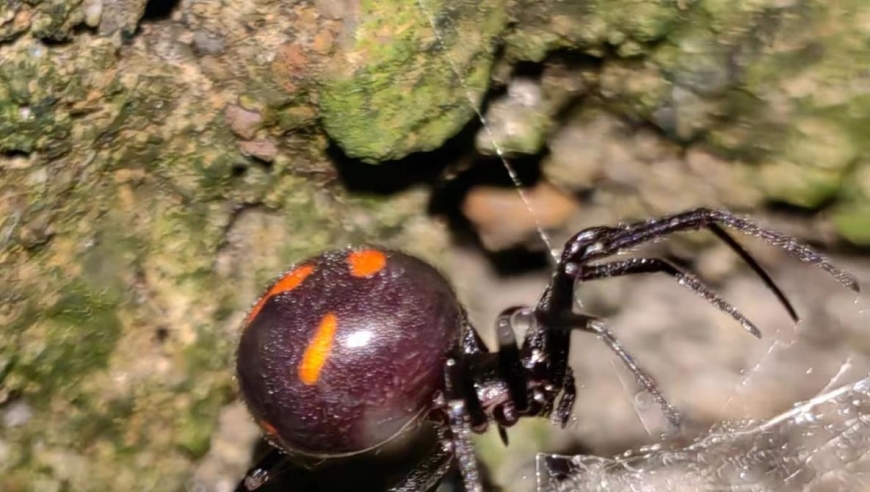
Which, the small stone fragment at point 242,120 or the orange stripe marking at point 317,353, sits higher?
the small stone fragment at point 242,120

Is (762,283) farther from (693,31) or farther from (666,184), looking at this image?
(693,31)

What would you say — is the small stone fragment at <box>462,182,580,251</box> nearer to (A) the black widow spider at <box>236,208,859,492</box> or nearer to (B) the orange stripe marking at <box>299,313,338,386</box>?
(A) the black widow spider at <box>236,208,859,492</box>

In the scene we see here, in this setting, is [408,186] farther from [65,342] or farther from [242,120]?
[65,342]

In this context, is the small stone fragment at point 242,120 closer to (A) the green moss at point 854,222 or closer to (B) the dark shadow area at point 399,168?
(B) the dark shadow area at point 399,168

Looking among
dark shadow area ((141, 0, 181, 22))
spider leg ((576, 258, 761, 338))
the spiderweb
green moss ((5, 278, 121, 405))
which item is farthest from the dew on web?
green moss ((5, 278, 121, 405))

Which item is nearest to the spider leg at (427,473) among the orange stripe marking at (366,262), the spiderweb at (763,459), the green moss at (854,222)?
the spiderweb at (763,459)

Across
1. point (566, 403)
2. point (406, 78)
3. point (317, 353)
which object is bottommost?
point (566, 403)

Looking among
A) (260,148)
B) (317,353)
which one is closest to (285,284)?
(317,353)

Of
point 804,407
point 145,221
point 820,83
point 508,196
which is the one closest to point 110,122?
point 145,221
